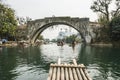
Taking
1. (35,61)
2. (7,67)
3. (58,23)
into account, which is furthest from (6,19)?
(7,67)

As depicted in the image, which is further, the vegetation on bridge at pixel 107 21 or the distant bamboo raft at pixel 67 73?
the vegetation on bridge at pixel 107 21

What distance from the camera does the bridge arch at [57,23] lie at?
79.5m

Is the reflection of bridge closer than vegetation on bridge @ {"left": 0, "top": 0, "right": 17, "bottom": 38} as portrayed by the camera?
No

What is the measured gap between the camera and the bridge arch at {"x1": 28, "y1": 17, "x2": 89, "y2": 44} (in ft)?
261

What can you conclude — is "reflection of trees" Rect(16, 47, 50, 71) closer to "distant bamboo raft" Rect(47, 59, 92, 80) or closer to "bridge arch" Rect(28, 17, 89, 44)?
"distant bamboo raft" Rect(47, 59, 92, 80)

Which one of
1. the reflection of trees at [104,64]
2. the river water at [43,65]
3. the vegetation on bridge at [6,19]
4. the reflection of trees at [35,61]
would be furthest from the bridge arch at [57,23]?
the reflection of trees at [35,61]

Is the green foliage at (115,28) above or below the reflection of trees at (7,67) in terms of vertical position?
above

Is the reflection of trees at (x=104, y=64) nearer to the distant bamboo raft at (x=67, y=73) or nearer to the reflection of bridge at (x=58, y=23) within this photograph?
the distant bamboo raft at (x=67, y=73)

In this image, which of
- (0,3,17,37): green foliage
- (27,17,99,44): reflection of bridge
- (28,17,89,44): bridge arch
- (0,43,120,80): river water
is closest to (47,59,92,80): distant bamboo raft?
(0,43,120,80): river water

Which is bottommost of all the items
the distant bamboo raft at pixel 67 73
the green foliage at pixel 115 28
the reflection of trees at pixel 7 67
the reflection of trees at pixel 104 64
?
the reflection of trees at pixel 104 64

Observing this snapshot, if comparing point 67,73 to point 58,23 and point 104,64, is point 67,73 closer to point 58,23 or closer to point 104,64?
point 104,64

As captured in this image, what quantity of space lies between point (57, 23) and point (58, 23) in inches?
15.0

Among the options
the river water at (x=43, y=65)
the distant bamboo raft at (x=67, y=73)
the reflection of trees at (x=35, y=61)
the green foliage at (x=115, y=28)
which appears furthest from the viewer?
the green foliage at (x=115, y=28)

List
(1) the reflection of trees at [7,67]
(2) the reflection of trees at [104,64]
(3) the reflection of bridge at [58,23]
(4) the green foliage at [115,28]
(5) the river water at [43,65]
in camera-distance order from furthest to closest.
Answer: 1. (3) the reflection of bridge at [58,23]
2. (4) the green foliage at [115,28]
3. (2) the reflection of trees at [104,64]
4. (5) the river water at [43,65]
5. (1) the reflection of trees at [7,67]
